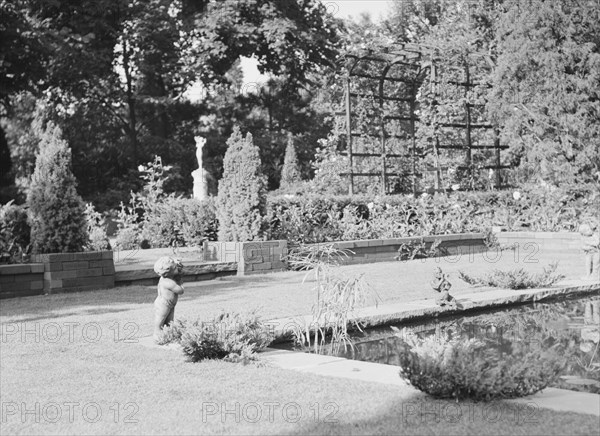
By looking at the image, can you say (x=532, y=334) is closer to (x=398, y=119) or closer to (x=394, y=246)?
(x=394, y=246)

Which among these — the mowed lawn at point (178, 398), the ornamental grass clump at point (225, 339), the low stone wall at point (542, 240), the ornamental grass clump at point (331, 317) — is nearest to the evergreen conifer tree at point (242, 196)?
the mowed lawn at point (178, 398)

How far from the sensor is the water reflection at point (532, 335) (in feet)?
20.3

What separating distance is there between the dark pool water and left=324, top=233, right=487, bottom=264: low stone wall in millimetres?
4813

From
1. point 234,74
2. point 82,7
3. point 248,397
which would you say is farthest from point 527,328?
point 234,74

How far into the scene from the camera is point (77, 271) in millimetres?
10883

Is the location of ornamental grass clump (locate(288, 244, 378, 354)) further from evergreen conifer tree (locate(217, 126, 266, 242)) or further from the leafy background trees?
the leafy background trees

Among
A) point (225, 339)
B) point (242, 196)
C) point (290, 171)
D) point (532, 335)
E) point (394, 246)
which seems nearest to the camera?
point (225, 339)

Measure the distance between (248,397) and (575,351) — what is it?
131 inches

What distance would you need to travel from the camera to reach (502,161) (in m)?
23.1

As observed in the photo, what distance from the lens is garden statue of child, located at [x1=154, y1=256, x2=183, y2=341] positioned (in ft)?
22.2

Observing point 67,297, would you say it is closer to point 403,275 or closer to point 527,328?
point 403,275

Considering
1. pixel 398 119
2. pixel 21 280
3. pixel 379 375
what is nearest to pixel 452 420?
pixel 379 375

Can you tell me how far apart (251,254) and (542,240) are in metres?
6.60

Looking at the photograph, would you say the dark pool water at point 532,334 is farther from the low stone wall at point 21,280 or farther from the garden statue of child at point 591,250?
the low stone wall at point 21,280
